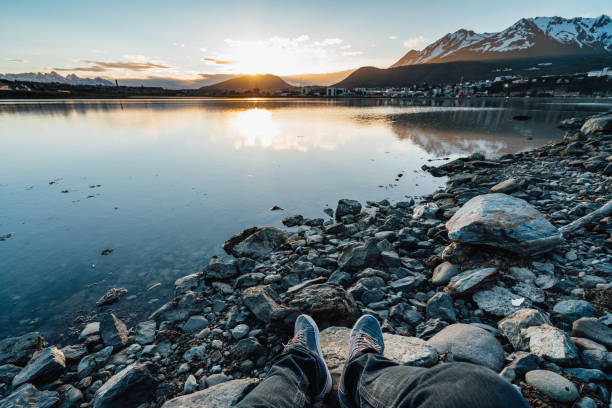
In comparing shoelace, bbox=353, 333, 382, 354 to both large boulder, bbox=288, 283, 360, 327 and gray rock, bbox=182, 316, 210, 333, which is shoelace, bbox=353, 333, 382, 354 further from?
gray rock, bbox=182, 316, 210, 333

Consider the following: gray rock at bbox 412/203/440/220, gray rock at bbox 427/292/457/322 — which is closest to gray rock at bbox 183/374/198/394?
gray rock at bbox 427/292/457/322

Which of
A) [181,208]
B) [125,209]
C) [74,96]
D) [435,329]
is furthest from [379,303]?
[74,96]

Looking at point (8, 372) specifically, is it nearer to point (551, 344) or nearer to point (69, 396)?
point (69, 396)

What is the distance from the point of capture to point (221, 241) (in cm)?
710

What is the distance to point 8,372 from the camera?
335cm

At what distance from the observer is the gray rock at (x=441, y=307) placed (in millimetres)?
3639

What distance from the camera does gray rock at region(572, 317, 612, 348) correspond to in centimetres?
276

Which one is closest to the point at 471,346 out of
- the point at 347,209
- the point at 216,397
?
the point at 216,397

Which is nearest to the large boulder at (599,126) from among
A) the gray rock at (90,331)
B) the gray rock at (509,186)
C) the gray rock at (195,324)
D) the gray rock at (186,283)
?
the gray rock at (509,186)

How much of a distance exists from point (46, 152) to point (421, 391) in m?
23.9

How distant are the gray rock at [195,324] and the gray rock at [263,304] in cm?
68

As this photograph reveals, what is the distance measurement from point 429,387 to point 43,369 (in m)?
4.48

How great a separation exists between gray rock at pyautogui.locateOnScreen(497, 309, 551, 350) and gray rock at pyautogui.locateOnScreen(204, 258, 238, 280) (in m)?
4.55

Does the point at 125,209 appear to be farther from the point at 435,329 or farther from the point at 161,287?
the point at 435,329
